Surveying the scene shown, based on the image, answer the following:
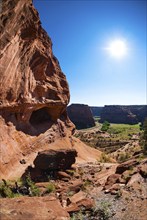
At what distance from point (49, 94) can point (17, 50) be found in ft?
36.4

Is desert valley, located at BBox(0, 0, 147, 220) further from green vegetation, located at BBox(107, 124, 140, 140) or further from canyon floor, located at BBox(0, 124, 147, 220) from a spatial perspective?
green vegetation, located at BBox(107, 124, 140, 140)

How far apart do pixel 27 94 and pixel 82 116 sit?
12886 cm

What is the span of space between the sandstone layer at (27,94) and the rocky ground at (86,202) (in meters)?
7.97

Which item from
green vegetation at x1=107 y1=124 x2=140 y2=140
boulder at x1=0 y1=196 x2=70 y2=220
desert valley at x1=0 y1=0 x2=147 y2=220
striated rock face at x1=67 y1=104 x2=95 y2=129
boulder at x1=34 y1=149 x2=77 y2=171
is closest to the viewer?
boulder at x1=0 y1=196 x2=70 y2=220

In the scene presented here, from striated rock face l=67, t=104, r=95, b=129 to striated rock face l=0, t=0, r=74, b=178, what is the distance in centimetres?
11591

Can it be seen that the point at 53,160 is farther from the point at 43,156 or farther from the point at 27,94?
the point at 27,94

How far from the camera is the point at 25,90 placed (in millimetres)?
29953

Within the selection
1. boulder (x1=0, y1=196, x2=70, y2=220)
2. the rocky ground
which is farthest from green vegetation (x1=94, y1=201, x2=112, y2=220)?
boulder (x1=0, y1=196, x2=70, y2=220)

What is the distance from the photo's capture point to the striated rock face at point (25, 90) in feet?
81.0

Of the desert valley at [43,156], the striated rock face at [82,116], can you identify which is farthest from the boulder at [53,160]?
the striated rock face at [82,116]

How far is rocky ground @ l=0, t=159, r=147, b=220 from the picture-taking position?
5.68m

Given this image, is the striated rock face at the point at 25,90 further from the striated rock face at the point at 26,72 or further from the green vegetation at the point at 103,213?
the green vegetation at the point at 103,213

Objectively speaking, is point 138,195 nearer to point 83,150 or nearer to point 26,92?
point 26,92

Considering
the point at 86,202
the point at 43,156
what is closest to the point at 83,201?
the point at 86,202
